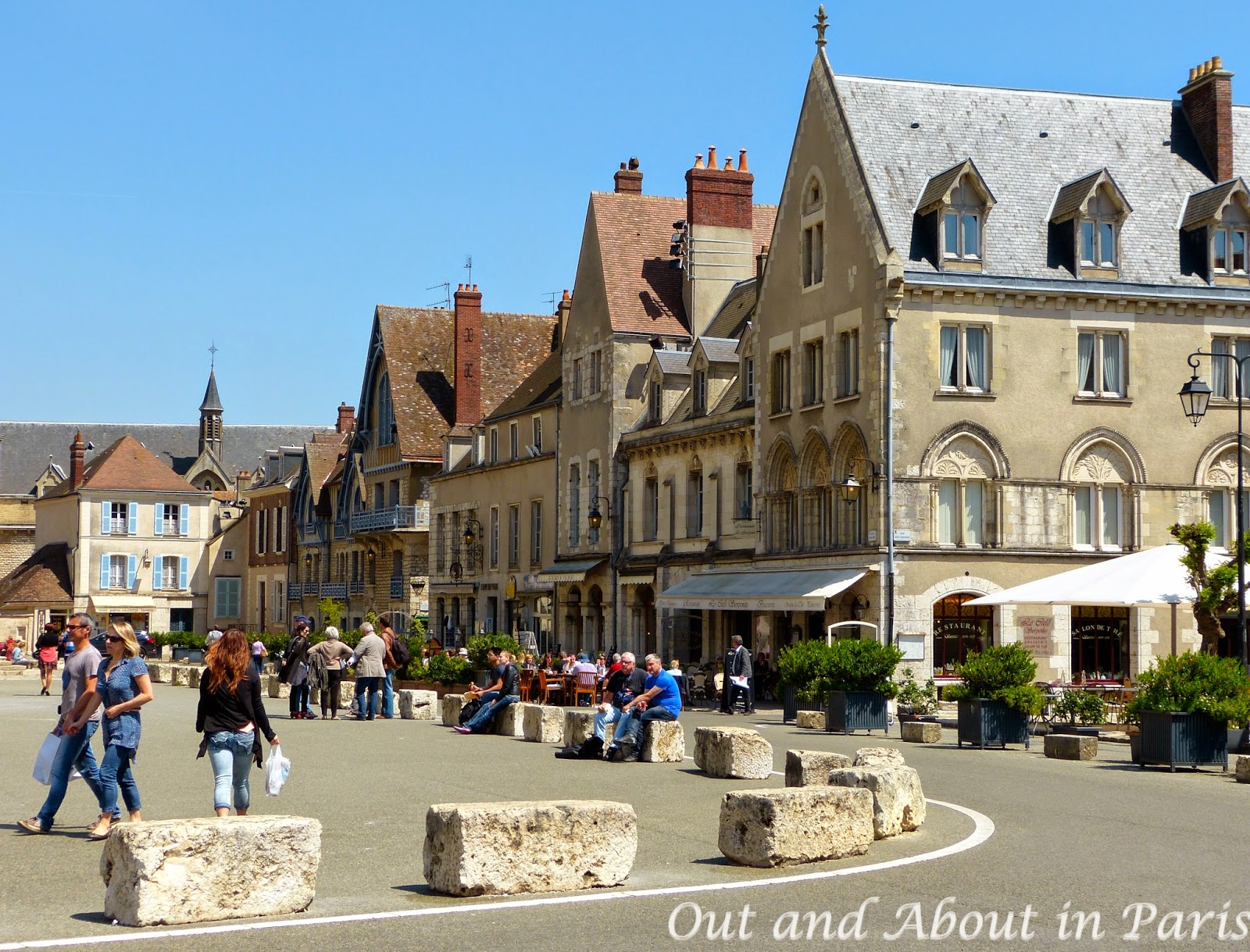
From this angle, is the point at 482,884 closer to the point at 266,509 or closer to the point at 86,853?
the point at 86,853

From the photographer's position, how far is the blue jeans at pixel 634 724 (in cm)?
1848

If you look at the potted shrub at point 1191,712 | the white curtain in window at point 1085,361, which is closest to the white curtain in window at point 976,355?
the white curtain in window at point 1085,361

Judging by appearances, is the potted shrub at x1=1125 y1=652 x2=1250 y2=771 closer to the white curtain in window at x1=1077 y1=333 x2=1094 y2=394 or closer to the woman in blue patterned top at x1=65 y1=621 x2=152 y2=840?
the woman in blue patterned top at x1=65 y1=621 x2=152 y2=840

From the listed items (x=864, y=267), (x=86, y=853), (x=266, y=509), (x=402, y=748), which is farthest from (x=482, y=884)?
(x=266, y=509)

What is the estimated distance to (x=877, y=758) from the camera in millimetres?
13992

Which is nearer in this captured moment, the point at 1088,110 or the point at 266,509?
the point at 1088,110

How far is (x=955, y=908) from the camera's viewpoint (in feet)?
28.8

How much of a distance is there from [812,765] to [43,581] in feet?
216

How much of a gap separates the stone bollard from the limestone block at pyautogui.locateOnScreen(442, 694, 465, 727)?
4795 millimetres

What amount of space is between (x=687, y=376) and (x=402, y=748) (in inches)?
881

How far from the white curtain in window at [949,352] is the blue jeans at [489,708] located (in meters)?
12.4

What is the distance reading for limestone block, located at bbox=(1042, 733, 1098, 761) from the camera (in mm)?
19922

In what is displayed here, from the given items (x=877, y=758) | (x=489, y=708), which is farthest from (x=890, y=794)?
(x=489, y=708)

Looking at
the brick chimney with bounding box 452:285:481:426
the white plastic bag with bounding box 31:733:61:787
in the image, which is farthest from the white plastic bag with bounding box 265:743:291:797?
the brick chimney with bounding box 452:285:481:426
